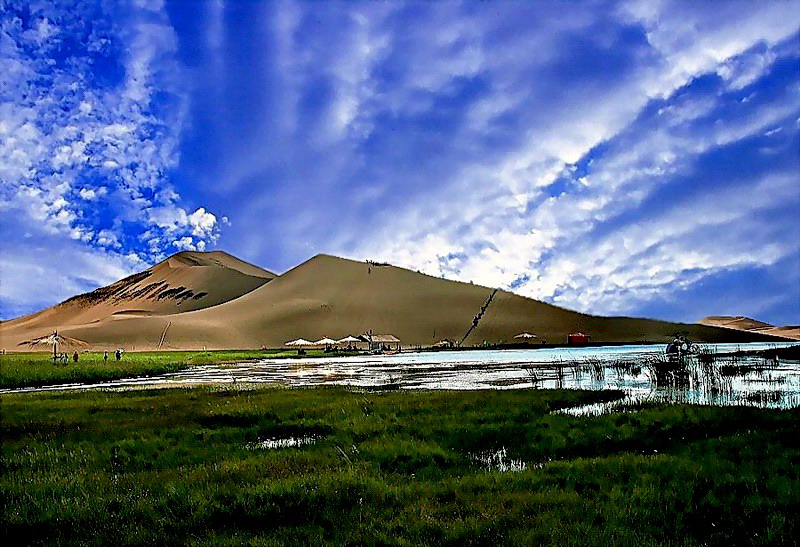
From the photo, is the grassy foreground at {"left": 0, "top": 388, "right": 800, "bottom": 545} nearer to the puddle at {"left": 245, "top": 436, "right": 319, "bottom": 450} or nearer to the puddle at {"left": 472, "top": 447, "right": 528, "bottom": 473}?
the puddle at {"left": 472, "top": 447, "right": 528, "bottom": 473}

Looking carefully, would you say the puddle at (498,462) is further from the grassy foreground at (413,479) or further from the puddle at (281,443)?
the puddle at (281,443)

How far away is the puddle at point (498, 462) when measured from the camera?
1393 centimetres

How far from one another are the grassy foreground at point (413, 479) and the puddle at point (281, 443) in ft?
1.09

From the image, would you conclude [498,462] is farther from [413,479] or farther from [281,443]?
[281,443]

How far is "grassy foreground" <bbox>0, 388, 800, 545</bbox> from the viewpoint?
31.5 ft

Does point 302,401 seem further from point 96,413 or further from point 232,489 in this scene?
point 232,489

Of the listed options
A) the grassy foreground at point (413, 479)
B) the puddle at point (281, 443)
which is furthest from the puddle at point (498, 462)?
the puddle at point (281, 443)

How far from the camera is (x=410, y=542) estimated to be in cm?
901

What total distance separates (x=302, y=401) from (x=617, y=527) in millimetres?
19139

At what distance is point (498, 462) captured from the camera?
577 inches

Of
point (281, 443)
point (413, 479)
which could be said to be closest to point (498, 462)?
point (413, 479)

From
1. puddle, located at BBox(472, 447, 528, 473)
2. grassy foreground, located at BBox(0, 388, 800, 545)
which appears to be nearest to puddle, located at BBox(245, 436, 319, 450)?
grassy foreground, located at BBox(0, 388, 800, 545)

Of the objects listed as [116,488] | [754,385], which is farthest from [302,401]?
[754,385]

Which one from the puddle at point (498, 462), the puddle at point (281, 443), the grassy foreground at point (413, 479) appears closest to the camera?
the grassy foreground at point (413, 479)
